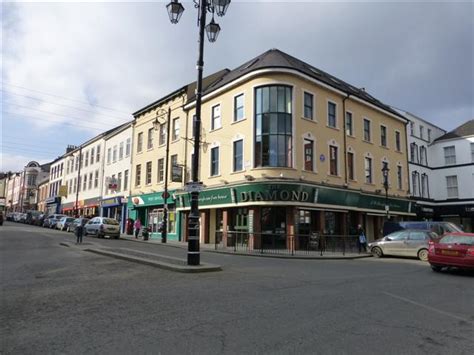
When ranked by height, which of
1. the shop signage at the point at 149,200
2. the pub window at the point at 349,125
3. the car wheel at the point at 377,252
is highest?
the pub window at the point at 349,125

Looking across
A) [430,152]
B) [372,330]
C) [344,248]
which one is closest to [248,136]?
[344,248]

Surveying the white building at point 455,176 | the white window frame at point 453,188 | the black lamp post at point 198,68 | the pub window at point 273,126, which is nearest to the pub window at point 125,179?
the pub window at point 273,126

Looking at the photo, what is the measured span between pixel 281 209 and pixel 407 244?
728cm

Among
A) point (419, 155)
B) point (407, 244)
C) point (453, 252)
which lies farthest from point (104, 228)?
point (419, 155)

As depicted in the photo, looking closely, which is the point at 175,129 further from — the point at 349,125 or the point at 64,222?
the point at 64,222

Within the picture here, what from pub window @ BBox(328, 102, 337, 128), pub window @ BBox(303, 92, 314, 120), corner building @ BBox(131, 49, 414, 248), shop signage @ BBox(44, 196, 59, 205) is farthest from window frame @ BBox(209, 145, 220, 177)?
shop signage @ BBox(44, 196, 59, 205)

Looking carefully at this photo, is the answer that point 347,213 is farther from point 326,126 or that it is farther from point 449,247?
point 449,247

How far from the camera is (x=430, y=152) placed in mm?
42500

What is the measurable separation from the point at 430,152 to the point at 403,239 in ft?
90.2

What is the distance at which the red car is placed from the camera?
12361 millimetres

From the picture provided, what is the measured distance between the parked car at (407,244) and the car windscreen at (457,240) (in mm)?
4685

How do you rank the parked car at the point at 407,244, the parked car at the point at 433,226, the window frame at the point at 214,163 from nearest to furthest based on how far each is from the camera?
the parked car at the point at 407,244 < the parked car at the point at 433,226 < the window frame at the point at 214,163

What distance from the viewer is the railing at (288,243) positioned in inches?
786

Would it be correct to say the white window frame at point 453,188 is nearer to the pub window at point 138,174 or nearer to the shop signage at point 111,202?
the pub window at point 138,174
